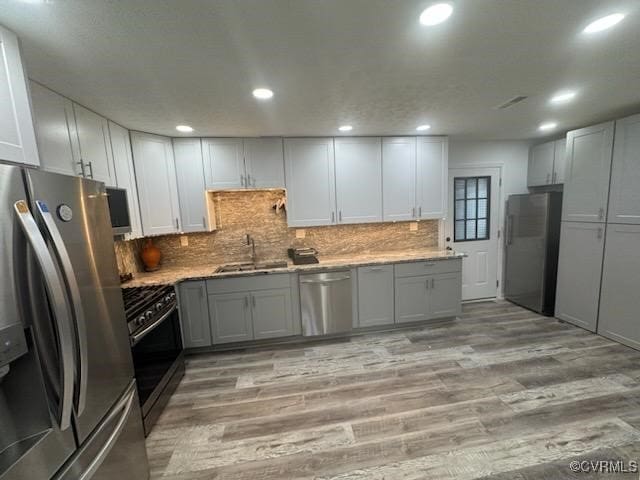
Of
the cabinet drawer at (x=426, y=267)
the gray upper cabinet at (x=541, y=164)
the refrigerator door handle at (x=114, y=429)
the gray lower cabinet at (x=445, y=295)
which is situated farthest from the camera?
the gray upper cabinet at (x=541, y=164)

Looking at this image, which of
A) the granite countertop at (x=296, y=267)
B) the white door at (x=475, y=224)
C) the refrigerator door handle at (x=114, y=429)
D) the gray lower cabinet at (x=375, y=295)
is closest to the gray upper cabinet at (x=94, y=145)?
the granite countertop at (x=296, y=267)

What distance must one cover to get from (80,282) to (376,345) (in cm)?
277

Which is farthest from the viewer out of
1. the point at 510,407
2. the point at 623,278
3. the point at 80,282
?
the point at 623,278

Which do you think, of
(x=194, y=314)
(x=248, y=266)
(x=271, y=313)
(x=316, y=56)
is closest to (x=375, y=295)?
(x=271, y=313)

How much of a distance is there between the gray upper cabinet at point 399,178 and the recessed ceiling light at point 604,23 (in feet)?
6.83

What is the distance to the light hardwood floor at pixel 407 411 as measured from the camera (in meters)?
1.63

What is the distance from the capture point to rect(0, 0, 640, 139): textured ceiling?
113cm

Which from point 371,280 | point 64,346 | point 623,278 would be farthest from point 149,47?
point 623,278

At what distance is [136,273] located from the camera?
310 cm

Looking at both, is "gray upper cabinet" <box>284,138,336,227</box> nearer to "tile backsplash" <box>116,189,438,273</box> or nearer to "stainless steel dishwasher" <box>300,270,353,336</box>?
"tile backsplash" <box>116,189,438,273</box>

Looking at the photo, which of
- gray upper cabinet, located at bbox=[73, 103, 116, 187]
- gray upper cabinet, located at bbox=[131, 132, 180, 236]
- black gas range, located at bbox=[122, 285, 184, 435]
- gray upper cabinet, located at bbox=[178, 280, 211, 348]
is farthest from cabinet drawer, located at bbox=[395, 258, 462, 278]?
gray upper cabinet, located at bbox=[73, 103, 116, 187]

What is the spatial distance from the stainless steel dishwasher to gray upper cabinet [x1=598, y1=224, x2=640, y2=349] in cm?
280

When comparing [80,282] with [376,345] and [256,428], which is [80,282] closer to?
[256,428]

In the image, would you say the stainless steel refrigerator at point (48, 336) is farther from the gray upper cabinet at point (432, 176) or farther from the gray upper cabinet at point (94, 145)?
the gray upper cabinet at point (432, 176)
